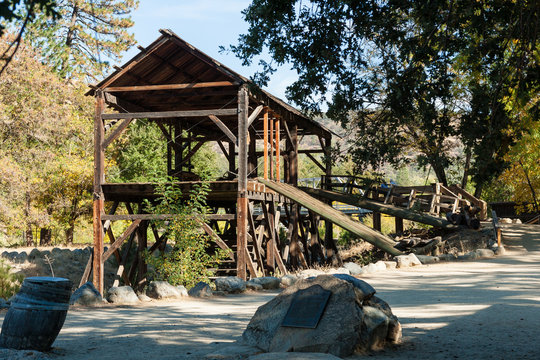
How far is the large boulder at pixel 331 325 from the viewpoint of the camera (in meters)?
5.79

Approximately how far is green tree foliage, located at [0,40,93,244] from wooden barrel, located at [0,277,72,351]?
18.2 m

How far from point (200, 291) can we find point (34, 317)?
5357mm

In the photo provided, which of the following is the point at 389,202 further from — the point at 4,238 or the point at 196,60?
the point at 4,238

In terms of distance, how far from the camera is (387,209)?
1834 cm

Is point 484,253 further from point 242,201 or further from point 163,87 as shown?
point 163,87

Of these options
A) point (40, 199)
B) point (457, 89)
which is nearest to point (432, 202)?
point (457, 89)

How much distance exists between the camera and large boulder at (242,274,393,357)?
5.79 meters

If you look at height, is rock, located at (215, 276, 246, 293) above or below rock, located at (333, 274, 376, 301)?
below

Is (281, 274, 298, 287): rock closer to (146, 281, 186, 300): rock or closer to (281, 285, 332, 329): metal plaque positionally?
(146, 281, 186, 300): rock

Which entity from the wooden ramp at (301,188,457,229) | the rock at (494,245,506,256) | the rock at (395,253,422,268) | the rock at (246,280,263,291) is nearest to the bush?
the rock at (246,280,263,291)

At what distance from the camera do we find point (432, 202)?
1934cm

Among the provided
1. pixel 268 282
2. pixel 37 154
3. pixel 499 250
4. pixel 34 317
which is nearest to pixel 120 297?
pixel 268 282

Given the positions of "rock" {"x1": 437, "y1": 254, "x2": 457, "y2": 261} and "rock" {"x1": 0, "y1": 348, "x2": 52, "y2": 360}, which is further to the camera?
"rock" {"x1": 437, "y1": 254, "x2": 457, "y2": 261}

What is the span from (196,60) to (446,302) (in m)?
11.2
